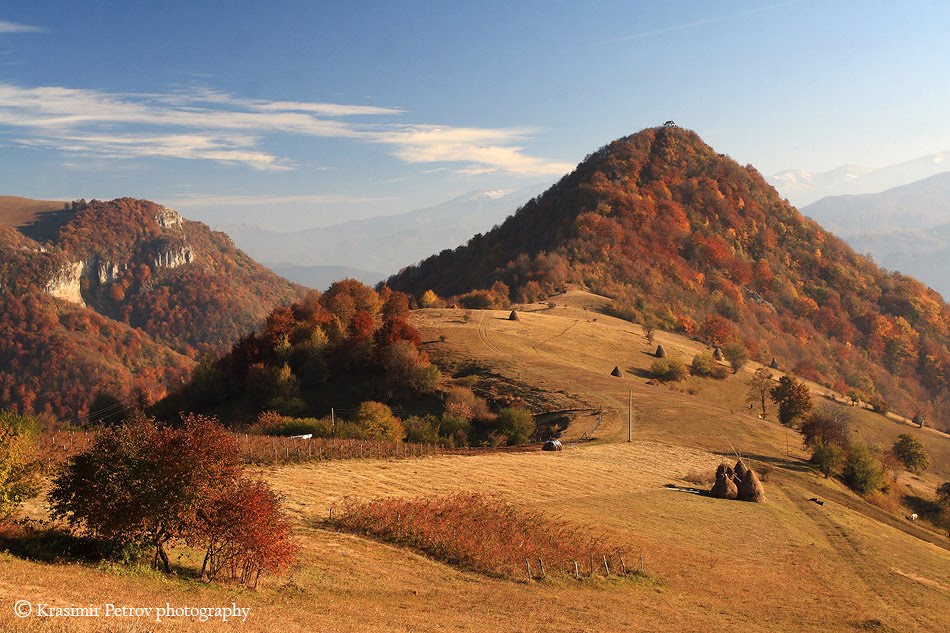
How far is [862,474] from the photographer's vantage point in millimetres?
52156

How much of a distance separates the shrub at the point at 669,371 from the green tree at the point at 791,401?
13.9 meters

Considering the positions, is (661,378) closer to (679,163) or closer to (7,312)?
(679,163)

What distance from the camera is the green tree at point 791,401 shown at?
220 ft

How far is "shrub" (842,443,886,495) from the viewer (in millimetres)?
51781

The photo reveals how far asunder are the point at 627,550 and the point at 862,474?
33343 mm

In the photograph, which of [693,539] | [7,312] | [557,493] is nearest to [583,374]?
[557,493]

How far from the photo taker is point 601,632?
64.8 feet

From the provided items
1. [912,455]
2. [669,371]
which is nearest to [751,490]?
[912,455]

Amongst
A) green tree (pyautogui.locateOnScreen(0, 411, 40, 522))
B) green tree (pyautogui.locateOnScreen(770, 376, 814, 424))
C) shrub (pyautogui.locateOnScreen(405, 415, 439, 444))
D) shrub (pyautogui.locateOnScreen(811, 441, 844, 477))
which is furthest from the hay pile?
green tree (pyautogui.locateOnScreen(0, 411, 40, 522))

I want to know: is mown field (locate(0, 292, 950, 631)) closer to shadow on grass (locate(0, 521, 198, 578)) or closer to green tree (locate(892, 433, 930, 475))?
shadow on grass (locate(0, 521, 198, 578))

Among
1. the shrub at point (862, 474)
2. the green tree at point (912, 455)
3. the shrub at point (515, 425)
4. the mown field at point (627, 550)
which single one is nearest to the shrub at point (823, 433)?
the mown field at point (627, 550)

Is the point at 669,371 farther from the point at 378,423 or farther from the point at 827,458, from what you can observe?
the point at 378,423

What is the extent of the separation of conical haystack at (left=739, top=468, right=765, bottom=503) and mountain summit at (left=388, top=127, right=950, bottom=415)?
71214mm

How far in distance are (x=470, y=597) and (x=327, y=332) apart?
6123 centimetres
